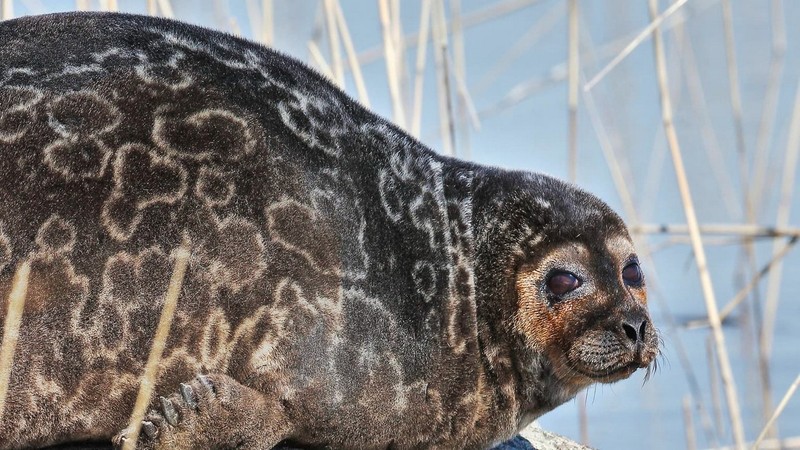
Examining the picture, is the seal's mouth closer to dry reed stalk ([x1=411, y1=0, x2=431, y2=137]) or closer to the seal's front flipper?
the seal's front flipper

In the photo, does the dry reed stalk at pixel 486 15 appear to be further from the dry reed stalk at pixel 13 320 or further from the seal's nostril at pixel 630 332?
the dry reed stalk at pixel 13 320

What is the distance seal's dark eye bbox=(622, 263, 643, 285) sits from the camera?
5.69m

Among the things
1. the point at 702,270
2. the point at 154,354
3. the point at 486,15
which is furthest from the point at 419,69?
the point at 154,354

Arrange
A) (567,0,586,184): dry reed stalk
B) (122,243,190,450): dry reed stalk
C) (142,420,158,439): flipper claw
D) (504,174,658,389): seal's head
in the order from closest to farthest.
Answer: (122,243,190,450): dry reed stalk
(142,420,158,439): flipper claw
(504,174,658,389): seal's head
(567,0,586,184): dry reed stalk

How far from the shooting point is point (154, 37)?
5.25 m

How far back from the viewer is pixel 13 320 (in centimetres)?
450

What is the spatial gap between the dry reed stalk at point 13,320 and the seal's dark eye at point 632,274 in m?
2.53

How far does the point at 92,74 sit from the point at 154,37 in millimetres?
374

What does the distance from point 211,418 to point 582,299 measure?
5.54 feet

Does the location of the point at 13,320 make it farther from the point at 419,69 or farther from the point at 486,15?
the point at 486,15

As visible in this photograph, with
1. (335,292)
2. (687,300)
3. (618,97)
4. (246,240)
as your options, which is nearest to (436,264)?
(335,292)

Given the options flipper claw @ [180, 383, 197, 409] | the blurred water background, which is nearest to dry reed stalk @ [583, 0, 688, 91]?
the blurred water background

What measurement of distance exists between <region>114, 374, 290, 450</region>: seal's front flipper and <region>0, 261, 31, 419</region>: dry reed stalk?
537mm

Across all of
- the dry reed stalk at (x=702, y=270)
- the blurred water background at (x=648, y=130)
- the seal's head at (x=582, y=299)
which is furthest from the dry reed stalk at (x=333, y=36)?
the seal's head at (x=582, y=299)
